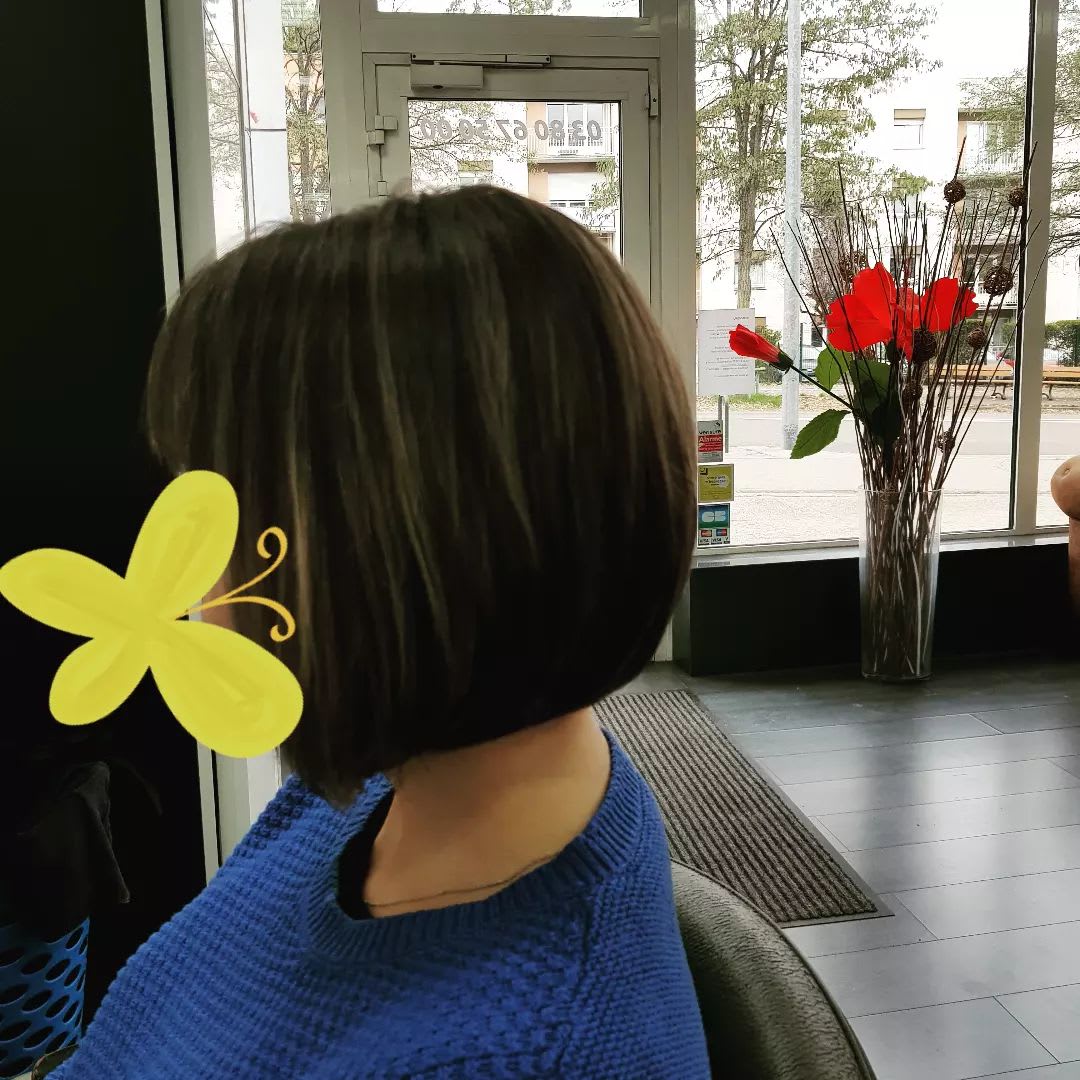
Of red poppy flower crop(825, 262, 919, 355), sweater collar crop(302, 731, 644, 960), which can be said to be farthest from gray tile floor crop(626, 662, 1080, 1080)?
red poppy flower crop(825, 262, 919, 355)

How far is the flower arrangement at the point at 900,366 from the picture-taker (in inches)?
118

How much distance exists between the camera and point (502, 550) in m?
0.45

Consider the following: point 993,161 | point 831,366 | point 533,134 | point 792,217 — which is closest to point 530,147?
point 533,134

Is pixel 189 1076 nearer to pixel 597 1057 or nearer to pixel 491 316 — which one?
pixel 597 1057

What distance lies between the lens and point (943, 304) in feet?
9.77

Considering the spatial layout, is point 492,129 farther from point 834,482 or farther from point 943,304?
point 834,482

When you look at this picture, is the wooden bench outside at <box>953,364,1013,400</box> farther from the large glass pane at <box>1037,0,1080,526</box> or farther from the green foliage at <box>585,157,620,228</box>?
the green foliage at <box>585,157,620,228</box>

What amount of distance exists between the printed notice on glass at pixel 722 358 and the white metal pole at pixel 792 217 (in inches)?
5.1

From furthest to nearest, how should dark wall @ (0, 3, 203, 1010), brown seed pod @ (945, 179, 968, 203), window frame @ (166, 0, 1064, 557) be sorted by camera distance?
window frame @ (166, 0, 1064, 557) < brown seed pod @ (945, 179, 968, 203) < dark wall @ (0, 3, 203, 1010)

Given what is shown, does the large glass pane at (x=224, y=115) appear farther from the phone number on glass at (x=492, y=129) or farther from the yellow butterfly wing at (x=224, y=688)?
the phone number on glass at (x=492, y=129)

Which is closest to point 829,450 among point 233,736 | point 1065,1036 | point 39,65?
point 1065,1036

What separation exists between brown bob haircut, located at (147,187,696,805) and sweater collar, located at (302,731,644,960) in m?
0.10

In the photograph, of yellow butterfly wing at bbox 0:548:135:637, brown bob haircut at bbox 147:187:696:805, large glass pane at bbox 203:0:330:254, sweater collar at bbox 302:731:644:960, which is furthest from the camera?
large glass pane at bbox 203:0:330:254

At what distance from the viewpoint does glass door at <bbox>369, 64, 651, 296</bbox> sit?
3230 mm
